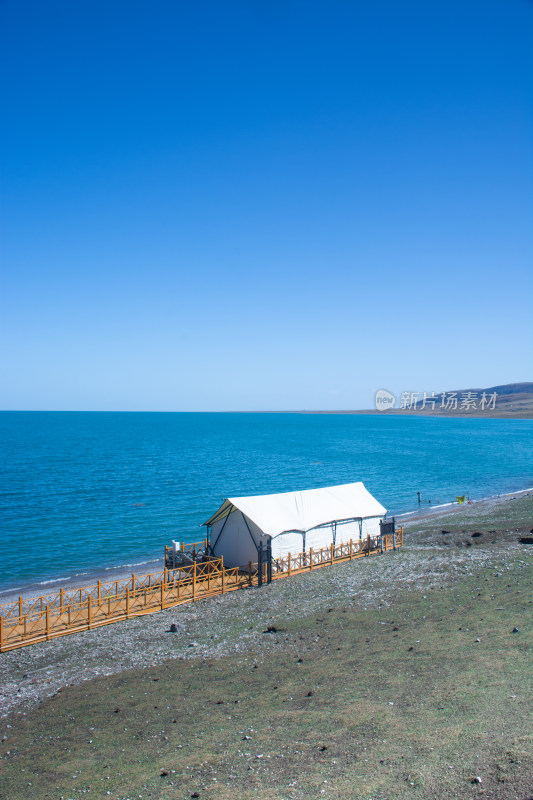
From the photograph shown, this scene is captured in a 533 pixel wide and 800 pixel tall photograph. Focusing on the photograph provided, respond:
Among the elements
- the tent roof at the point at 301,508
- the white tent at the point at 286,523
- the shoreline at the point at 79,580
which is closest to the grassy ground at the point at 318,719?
the white tent at the point at 286,523

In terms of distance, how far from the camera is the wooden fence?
21.8 metres

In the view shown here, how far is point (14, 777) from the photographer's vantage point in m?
11.5

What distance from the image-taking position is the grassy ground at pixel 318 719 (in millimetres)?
9750

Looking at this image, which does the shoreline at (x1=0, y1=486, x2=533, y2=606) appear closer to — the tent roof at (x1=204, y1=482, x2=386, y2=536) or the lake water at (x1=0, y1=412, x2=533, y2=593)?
the lake water at (x1=0, y1=412, x2=533, y2=593)

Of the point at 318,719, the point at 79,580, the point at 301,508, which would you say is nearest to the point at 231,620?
the point at 301,508

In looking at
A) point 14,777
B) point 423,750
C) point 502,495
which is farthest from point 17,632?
point 502,495

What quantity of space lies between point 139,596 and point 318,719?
47.7 ft

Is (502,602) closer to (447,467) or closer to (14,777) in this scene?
(14,777)

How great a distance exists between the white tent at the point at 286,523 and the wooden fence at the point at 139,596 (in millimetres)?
690

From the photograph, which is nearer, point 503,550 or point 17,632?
point 17,632

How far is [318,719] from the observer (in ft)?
41.3

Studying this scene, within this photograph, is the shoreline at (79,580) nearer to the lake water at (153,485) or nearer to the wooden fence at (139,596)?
the lake water at (153,485)

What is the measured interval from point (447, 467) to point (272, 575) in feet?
240

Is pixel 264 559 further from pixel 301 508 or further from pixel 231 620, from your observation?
pixel 231 620
